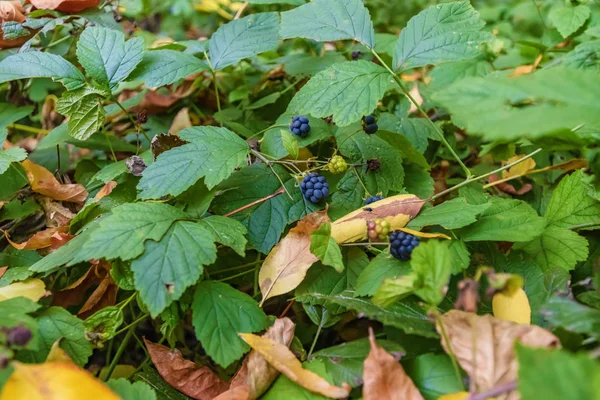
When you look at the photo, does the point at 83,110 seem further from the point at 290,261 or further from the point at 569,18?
the point at 569,18

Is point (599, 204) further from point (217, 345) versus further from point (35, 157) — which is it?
point (35, 157)

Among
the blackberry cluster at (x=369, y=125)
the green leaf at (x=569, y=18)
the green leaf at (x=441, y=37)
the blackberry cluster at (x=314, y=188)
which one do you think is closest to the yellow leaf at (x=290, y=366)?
the blackberry cluster at (x=314, y=188)

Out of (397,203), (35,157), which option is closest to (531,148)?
(397,203)

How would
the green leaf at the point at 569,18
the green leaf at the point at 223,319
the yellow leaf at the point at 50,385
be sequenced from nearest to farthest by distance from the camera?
the yellow leaf at the point at 50,385
the green leaf at the point at 223,319
the green leaf at the point at 569,18

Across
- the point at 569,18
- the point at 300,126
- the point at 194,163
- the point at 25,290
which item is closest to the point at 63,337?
the point at 25,290

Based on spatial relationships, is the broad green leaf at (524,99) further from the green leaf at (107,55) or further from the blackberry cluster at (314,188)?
the green leaf at (107,55)
